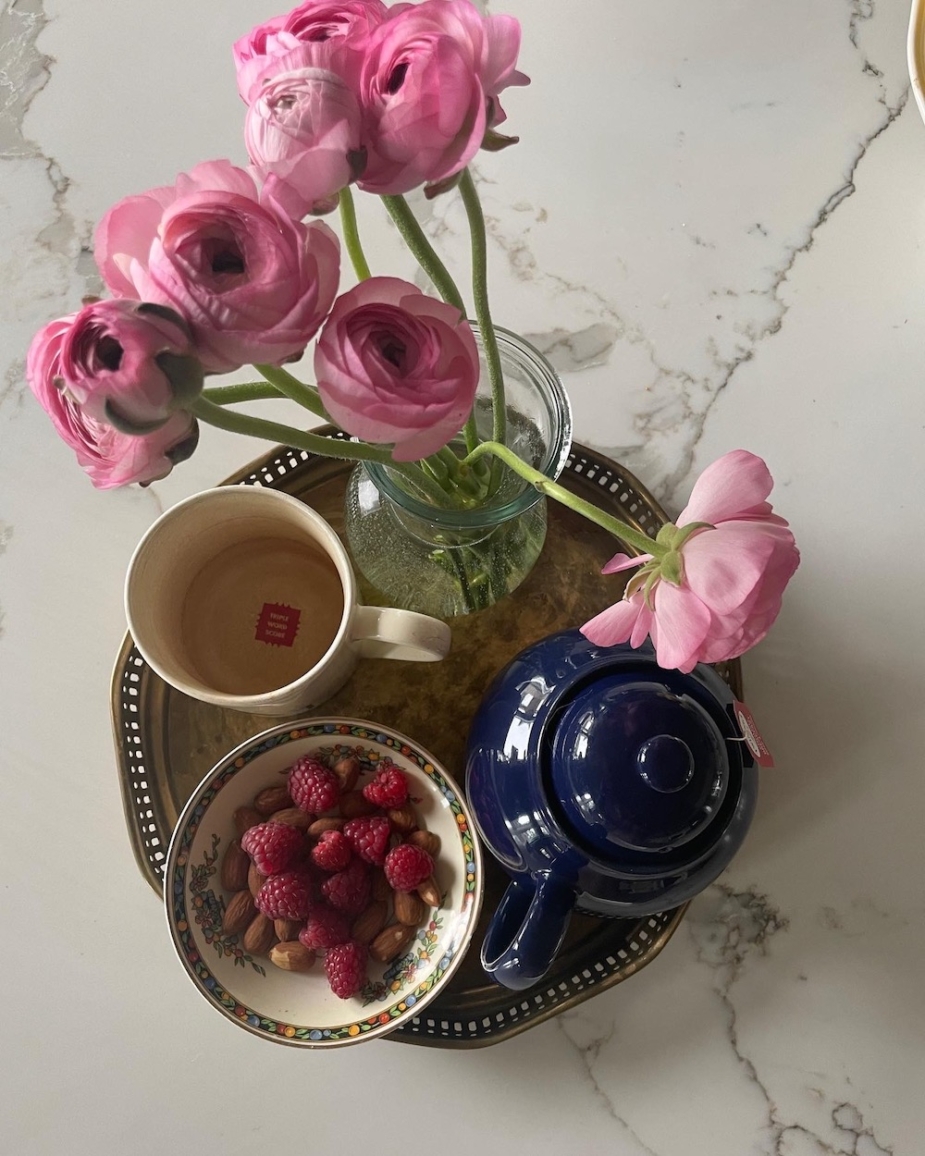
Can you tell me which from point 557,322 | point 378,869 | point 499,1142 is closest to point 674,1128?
point 499,1142

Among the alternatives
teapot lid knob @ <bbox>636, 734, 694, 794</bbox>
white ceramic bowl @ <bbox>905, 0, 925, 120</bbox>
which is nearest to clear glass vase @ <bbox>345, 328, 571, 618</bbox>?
teapot lid knob @ <bbox>636, 734, 694, 794</bbox>

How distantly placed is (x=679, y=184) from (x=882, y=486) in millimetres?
278

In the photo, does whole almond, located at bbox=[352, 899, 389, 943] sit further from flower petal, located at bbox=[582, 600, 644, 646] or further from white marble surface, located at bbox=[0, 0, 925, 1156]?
flower petal, located at bbox=[582, 600, 644, 646]

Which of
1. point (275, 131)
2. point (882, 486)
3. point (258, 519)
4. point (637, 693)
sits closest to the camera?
point (275, 131)

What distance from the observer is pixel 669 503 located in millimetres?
679

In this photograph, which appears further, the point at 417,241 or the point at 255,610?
the point at 255,610

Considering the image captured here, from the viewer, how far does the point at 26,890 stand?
64 centimetres

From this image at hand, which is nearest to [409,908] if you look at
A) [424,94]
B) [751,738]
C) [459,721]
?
[459,721]

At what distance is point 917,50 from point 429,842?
637 mm

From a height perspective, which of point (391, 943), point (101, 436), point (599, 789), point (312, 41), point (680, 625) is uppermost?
point (312, 41)

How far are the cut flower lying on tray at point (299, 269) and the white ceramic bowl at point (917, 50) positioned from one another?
0.47 metres

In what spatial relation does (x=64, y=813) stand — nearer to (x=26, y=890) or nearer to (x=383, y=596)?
(x=26, y=890)

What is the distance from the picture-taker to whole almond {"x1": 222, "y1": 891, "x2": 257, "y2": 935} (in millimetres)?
550

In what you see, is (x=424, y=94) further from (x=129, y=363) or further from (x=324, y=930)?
(x=324, y=930)
